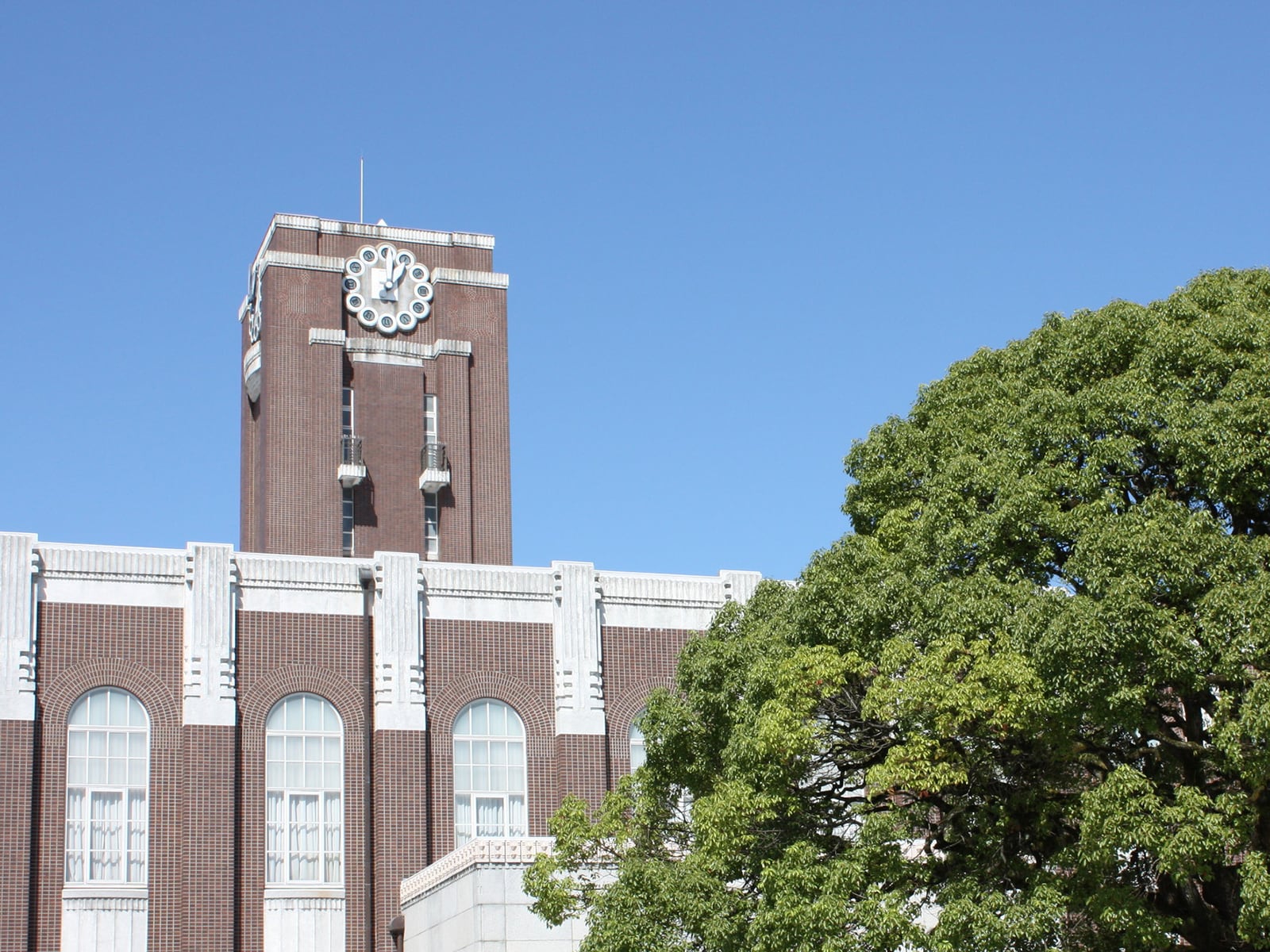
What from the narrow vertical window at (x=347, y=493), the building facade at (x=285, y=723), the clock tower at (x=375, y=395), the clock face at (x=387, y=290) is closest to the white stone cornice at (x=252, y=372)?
the clock tower at (x=375, y=395)

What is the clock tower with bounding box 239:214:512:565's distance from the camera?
42.2m

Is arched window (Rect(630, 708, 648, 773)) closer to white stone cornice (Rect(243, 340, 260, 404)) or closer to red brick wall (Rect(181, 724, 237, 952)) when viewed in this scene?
red brick wall (Rect(181, 724, 237, 952))

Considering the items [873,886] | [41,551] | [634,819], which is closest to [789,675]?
[873,886]

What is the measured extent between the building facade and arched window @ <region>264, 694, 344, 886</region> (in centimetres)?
4

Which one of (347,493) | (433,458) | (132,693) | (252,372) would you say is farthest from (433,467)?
(132,693)

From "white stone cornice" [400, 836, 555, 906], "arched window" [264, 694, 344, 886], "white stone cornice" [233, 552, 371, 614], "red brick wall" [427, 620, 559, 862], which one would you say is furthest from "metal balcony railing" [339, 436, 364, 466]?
"white stone cornice" [400, 836, 555, 906]

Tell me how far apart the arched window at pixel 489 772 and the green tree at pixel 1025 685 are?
33.7 feet

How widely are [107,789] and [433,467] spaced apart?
13.1 m

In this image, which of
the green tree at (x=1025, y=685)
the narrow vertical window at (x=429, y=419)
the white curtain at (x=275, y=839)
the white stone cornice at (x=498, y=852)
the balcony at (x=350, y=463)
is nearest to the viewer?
the green tree at (x=1025, y=685)

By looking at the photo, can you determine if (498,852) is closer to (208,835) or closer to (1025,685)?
(208,835)

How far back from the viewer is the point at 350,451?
139ft

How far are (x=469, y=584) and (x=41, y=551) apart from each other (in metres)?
8.15

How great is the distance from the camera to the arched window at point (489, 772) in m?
34.3

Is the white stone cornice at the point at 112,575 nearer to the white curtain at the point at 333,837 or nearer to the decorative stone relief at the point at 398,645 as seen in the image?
the decorative stone relief at the point at 398,645
